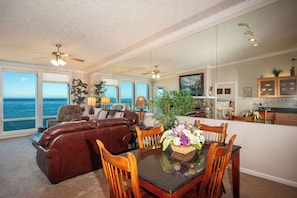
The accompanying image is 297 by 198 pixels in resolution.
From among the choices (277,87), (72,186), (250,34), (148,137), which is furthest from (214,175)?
(250,34)

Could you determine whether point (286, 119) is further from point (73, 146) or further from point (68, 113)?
point (68, 113)

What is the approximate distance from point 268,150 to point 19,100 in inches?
299

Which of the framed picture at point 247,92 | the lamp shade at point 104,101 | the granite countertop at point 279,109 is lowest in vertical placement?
the granite countertop at point 279,109

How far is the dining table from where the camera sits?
1.02 metres

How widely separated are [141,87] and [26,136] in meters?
4.55

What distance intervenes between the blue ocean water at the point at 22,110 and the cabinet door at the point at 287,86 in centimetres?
736

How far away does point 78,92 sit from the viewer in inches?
268

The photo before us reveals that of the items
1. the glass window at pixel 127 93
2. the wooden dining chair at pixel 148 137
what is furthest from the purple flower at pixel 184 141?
the glass window at pixel 127 93

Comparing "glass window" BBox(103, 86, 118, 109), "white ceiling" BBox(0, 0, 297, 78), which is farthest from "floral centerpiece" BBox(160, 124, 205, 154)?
"glass window" BBox(103, 86, 118, 109)

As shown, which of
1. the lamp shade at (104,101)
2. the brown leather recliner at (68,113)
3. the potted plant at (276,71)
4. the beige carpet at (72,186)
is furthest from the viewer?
the lamp shade at (104,101)

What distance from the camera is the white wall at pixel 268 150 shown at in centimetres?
221

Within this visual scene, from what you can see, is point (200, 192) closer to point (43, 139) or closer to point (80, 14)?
point (43, 139)

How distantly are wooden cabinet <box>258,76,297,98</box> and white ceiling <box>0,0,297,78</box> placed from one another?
47 centimetres

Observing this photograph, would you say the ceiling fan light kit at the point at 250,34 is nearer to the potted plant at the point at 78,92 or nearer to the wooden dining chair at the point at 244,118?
the wooden dining chair at the point at 244,118
